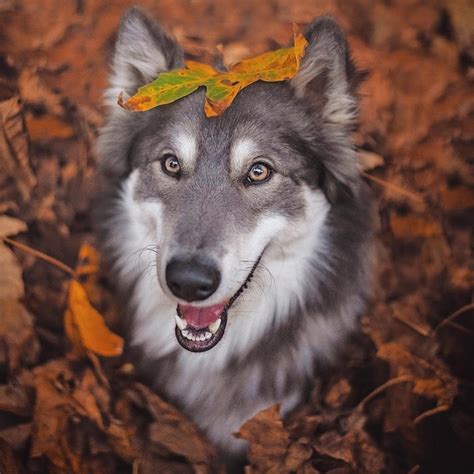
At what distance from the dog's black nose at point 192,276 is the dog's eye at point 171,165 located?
44 centimetres

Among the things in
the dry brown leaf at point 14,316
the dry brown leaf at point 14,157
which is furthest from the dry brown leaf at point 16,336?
the dry brown leaf at point 14,157

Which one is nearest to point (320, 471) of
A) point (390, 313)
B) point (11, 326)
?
point (390, 313)

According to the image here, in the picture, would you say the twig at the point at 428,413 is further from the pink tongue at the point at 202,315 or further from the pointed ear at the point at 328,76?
the pointed ear at the point at 328,76

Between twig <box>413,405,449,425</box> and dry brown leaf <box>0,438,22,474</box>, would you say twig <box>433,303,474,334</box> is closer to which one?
twig <box>413,405,449,425</box>

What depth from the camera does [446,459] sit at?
7.63ft

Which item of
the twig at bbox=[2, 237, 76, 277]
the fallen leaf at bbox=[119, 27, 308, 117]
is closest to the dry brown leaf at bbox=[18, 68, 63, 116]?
the twig at bbox=[2, 237, 76, 277]

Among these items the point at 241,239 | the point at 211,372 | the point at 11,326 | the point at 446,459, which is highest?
the point at 241,239

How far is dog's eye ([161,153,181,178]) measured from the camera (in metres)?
2.30

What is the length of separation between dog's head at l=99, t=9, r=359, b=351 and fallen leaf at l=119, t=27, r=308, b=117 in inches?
4.1

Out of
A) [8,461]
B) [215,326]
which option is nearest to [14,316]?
[8,461]

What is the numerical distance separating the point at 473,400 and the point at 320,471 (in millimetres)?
736

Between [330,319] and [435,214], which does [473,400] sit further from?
[435,214]

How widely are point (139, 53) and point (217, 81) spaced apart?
0.45 meters

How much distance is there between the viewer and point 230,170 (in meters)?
2.22
